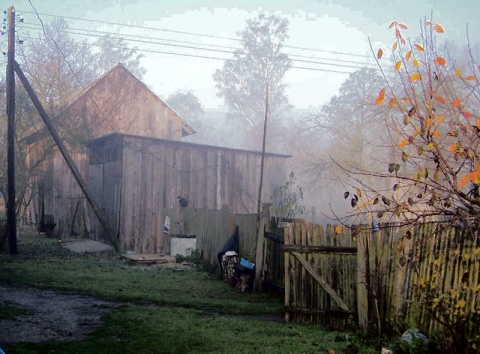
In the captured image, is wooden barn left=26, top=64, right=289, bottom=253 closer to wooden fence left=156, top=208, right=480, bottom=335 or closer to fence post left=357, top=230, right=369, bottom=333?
wooden fence left=156, top=208, right=480, bottom=335

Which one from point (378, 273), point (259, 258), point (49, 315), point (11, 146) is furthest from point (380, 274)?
point (11, 146)

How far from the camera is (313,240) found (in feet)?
26.1

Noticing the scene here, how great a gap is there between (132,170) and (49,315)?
10351 millimetres

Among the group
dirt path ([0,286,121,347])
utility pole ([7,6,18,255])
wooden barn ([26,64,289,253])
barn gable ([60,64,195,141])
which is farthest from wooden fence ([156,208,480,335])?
barn gable ([60,64,195,141])

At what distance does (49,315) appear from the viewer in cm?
806

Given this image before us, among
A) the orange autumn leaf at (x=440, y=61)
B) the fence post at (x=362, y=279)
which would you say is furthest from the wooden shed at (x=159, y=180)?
the orange autumn leaf at (x=440, y=61)

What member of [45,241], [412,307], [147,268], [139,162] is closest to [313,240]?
[412,307]

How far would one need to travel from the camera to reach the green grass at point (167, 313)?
6395mm

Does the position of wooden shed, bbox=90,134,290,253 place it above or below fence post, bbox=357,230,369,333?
above

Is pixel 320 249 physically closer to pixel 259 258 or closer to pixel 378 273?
pixel 378 273

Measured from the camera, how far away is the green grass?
6395 millimetres

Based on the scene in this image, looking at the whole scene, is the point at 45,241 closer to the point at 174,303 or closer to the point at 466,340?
the point at 174,303

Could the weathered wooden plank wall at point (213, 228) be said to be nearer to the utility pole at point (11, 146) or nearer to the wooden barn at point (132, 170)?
the wooden barn at point (132, 170)

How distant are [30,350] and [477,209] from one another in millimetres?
5315
